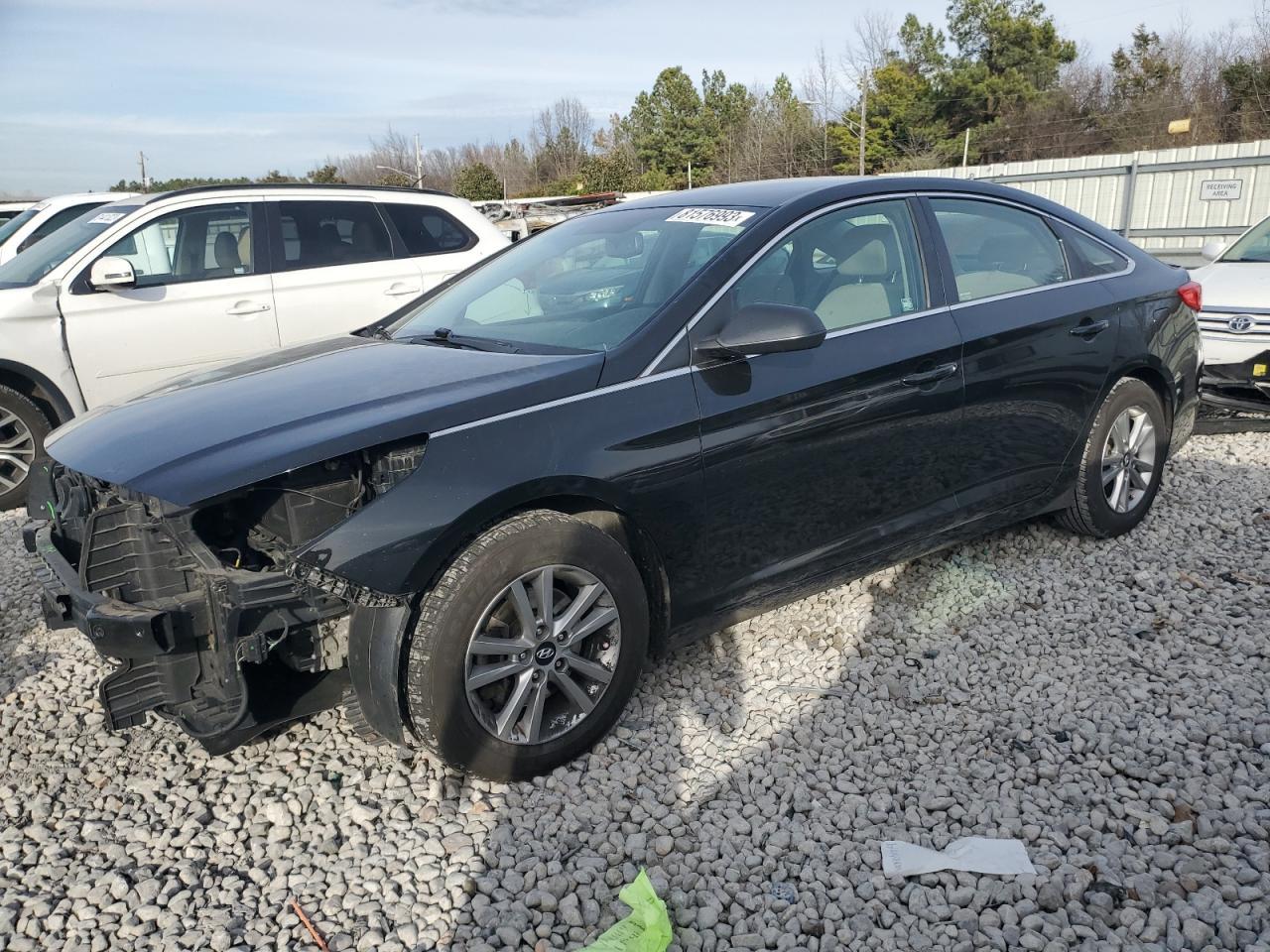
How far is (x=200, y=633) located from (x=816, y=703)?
2.05 meters

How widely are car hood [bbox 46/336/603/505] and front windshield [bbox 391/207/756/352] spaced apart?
0.88 ft

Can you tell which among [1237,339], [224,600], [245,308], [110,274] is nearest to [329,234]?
[245,308]

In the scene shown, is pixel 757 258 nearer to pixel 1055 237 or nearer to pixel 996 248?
pixel 996 248

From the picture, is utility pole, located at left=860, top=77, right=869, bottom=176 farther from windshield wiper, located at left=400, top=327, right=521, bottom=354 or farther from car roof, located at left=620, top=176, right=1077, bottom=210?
windshield wiper, located at left=400, top=327, right=521, bottom=354

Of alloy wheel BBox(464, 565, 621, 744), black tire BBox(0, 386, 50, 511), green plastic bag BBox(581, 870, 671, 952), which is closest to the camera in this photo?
green plastic bag BBox(581, 870, 671, 952)

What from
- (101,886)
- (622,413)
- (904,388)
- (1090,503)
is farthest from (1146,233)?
(101,886)

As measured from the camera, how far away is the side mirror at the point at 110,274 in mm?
6375

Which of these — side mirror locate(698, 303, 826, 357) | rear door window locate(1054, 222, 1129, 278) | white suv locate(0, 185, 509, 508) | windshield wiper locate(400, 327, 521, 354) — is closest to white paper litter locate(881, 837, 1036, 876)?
side mirror locate(698, 303, 826, 357)

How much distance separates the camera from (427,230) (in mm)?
7770

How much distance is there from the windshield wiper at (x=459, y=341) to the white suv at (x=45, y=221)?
7.37 metres

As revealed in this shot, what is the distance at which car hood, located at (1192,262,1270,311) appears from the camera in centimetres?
697

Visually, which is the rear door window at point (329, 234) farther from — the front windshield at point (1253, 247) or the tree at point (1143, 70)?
the tree at point (1143, 70)

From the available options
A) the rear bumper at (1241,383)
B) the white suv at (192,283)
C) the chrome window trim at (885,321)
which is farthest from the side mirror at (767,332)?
the rear bumper at (1241,383)

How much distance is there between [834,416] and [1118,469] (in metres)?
2.07
